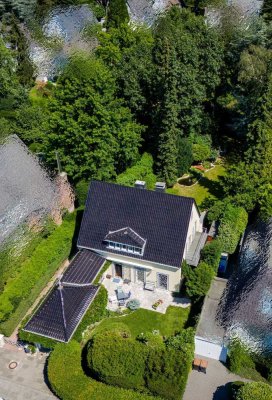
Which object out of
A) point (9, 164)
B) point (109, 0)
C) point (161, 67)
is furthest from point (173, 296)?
point (109, 0)

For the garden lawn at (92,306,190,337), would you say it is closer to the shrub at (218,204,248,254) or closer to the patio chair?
the patio chair

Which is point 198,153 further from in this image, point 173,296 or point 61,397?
point 61,397

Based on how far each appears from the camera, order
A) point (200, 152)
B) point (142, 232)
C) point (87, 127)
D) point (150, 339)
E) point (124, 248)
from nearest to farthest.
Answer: point (150, 339)
point (142, 232)
point (124, 248)
point (87, 127)
point (200, 152)

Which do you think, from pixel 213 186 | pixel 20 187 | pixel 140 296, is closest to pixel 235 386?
pixel 140 296

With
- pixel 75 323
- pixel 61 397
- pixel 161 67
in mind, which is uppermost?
pixel 161 67

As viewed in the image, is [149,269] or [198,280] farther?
[149,269]

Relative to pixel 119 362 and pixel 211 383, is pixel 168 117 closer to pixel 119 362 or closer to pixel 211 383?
pixel 119 362
